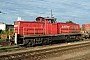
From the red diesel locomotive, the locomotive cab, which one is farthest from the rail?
the locomotive cab

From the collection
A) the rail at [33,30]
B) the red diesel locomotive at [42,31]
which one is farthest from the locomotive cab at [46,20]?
the rail at [33,30]

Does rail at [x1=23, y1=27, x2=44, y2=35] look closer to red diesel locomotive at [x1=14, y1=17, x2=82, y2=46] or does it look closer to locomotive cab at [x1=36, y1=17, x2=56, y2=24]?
red diesel locomotive at [x1=14, y1=17, x2=82, y2=46]

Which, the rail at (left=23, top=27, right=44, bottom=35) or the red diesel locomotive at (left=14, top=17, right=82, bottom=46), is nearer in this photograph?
the red diesel locomotive at (left=14, top=17, right=82, bottom=46)

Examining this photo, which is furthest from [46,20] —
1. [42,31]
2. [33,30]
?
[33,30]

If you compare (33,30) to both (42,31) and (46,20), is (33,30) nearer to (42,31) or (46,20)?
(42,31)

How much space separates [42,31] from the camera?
18406mm

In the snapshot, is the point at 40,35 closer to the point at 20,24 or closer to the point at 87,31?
the point at 20,24

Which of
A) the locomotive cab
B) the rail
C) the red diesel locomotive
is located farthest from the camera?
the locomotive cab

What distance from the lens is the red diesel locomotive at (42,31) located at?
1671cm

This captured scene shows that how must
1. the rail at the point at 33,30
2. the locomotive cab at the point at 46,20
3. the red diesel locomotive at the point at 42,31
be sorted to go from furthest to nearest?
the locomotive cab at the point at 46,20, the rail at the point at 33,30, the red diesel locomotive at the point at 42,31

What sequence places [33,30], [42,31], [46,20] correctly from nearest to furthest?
[33,30] → [42,31] → [46,20]

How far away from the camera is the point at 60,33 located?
20328 mm

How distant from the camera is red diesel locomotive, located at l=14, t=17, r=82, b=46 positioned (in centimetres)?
1671

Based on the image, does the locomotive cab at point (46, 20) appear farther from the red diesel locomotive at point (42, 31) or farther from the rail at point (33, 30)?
the rail at point (33, 30)
